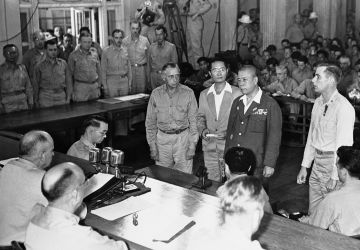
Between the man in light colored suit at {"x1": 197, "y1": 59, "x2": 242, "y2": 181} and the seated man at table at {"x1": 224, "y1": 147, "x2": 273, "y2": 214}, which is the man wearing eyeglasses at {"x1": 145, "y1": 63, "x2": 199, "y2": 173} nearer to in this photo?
the man in light colored suit at {"x1": 197, "y1": 59, "x2": 242, "y2": 181}

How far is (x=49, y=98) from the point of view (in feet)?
24.9

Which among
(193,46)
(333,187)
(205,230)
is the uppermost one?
(193,46)

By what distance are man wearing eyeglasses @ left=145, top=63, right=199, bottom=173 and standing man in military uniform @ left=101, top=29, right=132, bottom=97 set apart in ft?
10.2

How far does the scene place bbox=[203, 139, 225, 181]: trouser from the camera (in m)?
5.08

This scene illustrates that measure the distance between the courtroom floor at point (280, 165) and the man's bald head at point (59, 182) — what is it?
2763 millimetres

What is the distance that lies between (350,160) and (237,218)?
1.43m

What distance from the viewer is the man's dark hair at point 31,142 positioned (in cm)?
326

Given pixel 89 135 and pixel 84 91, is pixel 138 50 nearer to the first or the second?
pixel 84 91

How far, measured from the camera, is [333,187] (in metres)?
4.11

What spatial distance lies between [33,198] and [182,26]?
9143mm

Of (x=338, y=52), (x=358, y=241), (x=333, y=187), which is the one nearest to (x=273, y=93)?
(x=338, y=52)

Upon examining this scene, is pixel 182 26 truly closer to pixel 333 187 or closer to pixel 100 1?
pixel 100 1

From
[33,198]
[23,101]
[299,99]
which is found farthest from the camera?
[299,99]

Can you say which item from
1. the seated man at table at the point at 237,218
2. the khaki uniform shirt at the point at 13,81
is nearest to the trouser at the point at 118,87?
the khaki uniform shirt at the point at 13,81
